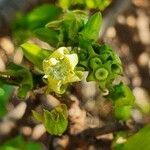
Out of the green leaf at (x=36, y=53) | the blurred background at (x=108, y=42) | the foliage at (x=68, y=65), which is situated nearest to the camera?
the foliage at (x=68, y=65)

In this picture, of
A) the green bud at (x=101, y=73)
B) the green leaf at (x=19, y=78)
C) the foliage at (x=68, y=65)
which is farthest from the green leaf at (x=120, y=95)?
the green leaf at (x=19, y=78)

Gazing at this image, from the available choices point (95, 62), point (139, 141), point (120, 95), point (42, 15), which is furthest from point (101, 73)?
point (42, 15)

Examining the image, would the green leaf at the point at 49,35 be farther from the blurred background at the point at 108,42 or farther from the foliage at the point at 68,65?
the blurred background at the point at 108,42

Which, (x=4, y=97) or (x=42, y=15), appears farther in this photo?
(x=42, y=15)

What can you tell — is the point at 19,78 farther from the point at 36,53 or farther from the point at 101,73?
the point at 101,73

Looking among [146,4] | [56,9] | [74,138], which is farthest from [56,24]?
[146,4]

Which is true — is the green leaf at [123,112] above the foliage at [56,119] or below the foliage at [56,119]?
below

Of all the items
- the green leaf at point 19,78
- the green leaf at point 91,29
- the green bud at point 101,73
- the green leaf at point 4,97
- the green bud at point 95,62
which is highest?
the green leaf at point 91,29
